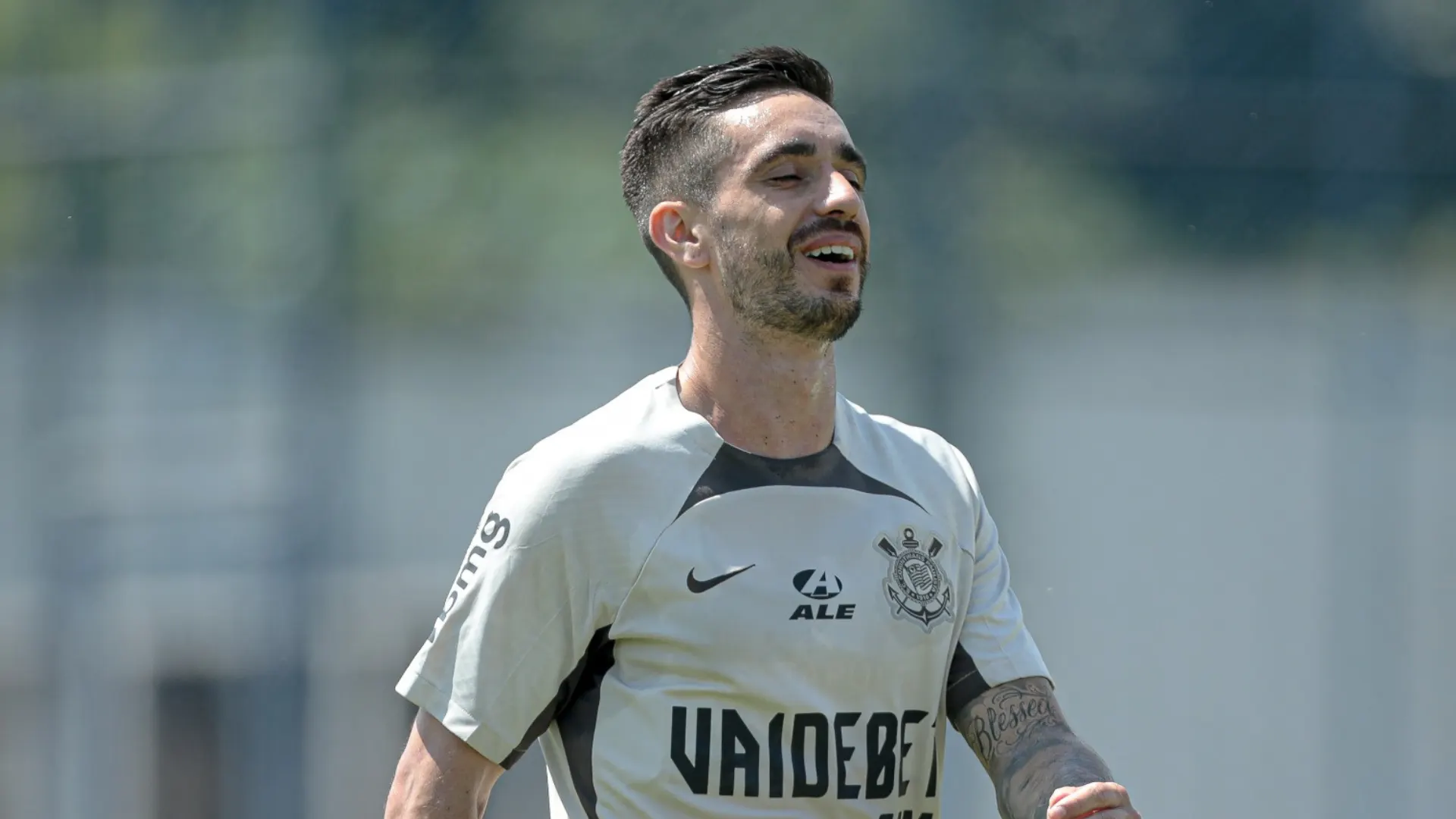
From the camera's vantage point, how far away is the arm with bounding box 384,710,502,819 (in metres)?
2.48

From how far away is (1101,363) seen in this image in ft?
20.2

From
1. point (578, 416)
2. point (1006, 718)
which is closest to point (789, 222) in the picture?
point (1006, 718)

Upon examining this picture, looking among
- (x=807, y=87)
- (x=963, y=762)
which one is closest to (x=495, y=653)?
(x=807, y=87)

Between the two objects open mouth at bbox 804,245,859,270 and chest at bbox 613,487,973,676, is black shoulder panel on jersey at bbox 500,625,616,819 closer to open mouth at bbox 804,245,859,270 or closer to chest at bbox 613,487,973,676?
chest at bbox 613,487,973,676

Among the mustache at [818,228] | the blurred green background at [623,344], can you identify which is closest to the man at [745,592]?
the mustache at [818,228]

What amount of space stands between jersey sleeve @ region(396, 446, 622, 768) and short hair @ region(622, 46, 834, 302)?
1.50ft

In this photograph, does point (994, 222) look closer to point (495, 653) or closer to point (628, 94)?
point (628, 94)

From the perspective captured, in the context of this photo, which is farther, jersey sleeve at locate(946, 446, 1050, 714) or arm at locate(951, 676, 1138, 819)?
jersey sleeve at locate(946, 446, 1050, 714)

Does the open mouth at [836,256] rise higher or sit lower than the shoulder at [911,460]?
higher

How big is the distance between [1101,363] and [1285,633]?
1.09m

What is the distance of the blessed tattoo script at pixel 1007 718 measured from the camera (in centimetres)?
264

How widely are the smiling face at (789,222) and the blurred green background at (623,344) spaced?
11.2 feet

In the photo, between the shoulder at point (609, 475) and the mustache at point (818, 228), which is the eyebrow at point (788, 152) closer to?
Answer: the mustache at point (818, 228)

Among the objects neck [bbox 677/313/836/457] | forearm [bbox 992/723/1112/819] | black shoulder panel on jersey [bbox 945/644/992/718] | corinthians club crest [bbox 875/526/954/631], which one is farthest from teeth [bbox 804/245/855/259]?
forearm [bbox 992/723/1112/819]
